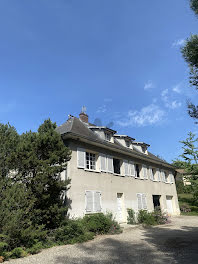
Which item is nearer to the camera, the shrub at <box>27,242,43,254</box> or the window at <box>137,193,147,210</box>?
the shrub at <box>27,242,43,254</box>

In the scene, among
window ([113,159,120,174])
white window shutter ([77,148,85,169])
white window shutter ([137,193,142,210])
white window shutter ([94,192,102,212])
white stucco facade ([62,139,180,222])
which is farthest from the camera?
white window shutter ([137,193,142,210])

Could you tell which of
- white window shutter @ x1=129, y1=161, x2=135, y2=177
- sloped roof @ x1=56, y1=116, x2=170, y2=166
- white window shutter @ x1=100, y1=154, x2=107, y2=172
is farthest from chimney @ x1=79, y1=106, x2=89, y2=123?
white window shutter @ x1=129, y1=161, x2=135, y2=177

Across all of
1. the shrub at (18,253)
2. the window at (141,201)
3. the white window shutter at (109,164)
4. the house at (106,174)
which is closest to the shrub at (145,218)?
the house at (106,174)

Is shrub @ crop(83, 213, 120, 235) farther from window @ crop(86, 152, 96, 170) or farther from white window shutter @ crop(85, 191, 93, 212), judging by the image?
window @ crop(86, 152, 96, 170)

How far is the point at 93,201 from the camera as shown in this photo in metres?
10.7

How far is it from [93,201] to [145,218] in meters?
4.76

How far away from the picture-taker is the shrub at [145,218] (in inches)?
509

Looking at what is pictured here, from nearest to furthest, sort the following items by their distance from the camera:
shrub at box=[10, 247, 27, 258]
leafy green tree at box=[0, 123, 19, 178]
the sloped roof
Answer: shrub at box=[10, 247, 27, 258]
leafy green tree at box=[0, 123, 19, 178]
the sloped roof

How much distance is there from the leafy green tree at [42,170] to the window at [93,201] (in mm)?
2083

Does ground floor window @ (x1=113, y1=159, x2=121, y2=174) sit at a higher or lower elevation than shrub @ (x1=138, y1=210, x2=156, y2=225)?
higher

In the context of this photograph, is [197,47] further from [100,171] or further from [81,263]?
[100,171]

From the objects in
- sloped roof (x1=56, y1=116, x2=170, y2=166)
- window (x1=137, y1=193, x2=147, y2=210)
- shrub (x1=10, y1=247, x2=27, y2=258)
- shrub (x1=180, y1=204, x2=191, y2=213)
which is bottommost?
shrub (x1=10, y1=247, x2=27, y2=258)

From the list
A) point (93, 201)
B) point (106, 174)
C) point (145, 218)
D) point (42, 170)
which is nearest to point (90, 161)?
point (106, 174)

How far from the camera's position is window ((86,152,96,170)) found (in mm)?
11680
